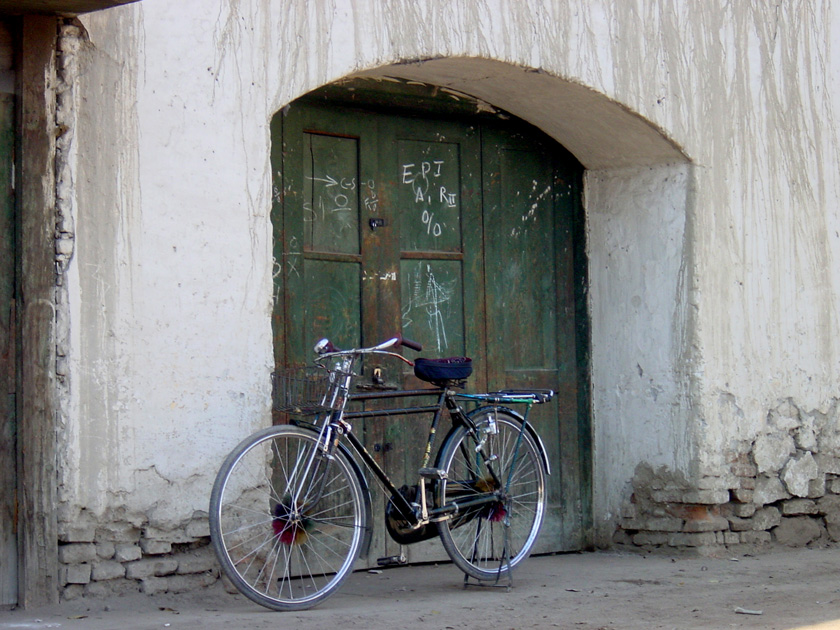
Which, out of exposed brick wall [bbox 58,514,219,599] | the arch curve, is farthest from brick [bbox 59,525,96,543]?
the arch curve

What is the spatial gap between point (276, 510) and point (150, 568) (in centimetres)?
56

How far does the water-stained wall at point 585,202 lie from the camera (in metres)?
4.31

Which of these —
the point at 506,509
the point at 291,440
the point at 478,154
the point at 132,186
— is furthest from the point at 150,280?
the point at 478,154

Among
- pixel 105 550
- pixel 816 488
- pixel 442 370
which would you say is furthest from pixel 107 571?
pixel 816 488

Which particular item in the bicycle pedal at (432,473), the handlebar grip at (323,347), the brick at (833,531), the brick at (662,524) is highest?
the handlebar grip at (323,347)

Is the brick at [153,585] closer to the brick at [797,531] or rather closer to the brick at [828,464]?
the brick at [797,531]

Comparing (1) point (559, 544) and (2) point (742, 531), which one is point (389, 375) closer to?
(1) point (559, 544)

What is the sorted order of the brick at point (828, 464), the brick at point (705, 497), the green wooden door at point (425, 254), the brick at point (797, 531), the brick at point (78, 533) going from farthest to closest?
the brick at point (828, 464) → the brick at point (797, 531) → the brick at point (705, 497) → the green wooden door at point (425, 254) → the brick at point (78, 533)

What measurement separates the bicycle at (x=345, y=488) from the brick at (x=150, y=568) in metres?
0.25

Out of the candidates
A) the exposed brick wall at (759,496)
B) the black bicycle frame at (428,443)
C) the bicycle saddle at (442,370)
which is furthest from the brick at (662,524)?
the bicycle saddle at (442,370)

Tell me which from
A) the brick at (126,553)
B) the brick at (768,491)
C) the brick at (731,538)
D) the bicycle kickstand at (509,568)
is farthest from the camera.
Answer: the brick at (768,491)

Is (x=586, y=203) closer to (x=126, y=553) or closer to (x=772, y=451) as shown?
(x=772, y=451)

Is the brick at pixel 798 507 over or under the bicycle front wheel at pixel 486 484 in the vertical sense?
under

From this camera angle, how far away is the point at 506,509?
4.87 metres
